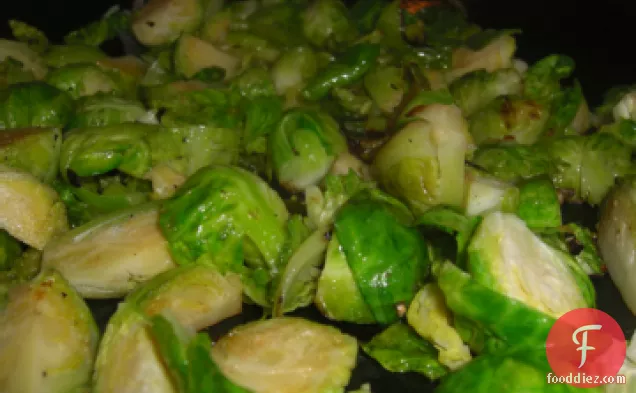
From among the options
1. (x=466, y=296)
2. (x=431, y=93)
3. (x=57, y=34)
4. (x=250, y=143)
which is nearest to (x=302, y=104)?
(x=250, y=143)

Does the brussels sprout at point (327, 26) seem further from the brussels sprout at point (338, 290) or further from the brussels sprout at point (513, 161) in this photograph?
the brussels sprout at point (338, 290)

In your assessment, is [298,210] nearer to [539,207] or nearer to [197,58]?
[539,207]

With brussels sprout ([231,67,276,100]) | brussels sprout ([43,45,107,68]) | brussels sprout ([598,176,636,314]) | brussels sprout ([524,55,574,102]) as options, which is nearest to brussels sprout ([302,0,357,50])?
brussels sprout ([231,67,276,100])

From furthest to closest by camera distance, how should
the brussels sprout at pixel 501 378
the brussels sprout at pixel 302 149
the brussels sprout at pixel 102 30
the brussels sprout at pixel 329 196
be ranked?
the brussels sprout at pixel 102 30, the brussels sprout at pixel 302 149, the brussels sprout at pixel 329 196, the brussels sprout at pixel 501 378

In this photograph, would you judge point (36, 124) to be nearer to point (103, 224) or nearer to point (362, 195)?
point (103, 224)

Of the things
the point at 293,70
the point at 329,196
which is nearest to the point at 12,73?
the point at 293,70

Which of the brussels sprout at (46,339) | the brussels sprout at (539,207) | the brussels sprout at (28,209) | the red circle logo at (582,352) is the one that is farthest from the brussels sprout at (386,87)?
the brussels sprout at (46,339)
